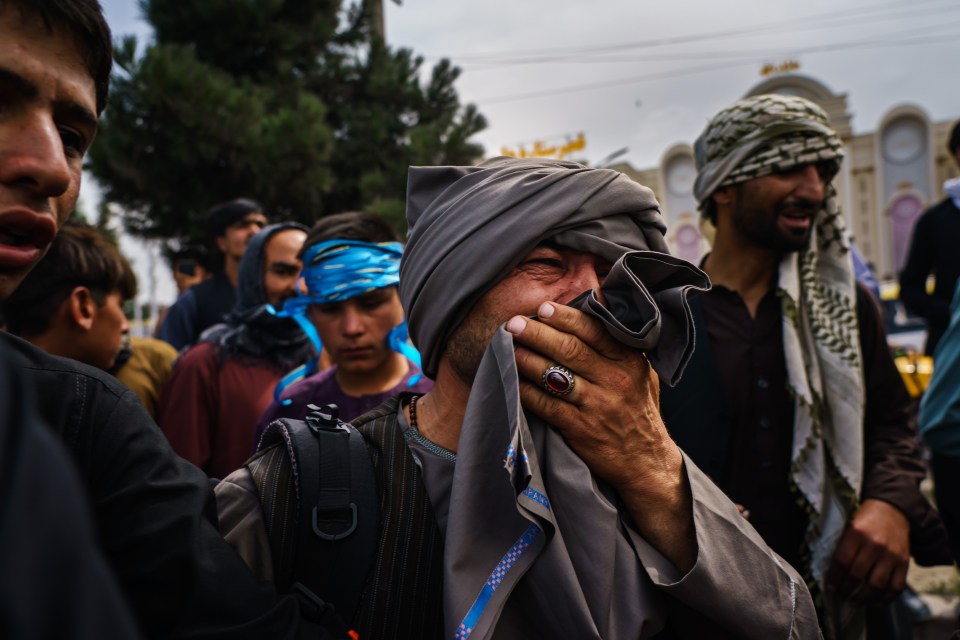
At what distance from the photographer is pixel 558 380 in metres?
1.44

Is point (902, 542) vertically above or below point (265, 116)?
below

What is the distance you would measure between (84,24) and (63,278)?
72.2 inches

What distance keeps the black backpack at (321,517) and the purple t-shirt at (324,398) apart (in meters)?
1.28

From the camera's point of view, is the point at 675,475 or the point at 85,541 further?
the point at 675,475

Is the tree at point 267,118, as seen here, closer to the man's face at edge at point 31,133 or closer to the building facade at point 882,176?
the man's face at edge at point 31,133

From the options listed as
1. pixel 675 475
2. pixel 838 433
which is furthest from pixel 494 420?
pixel 838 433

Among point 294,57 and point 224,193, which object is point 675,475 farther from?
point 294,57

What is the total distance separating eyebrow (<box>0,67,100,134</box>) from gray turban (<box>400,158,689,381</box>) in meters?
0.73

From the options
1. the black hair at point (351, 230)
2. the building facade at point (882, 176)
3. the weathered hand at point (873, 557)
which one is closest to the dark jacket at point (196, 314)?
the black hair at point (351, 230)

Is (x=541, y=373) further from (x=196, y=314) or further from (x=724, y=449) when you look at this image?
(x=196, y=314)

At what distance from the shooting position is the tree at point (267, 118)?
29.9 ft

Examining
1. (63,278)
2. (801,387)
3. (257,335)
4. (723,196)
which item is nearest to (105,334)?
(63,278)

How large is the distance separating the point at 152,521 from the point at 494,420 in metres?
0.64

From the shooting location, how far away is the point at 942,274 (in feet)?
17.3
